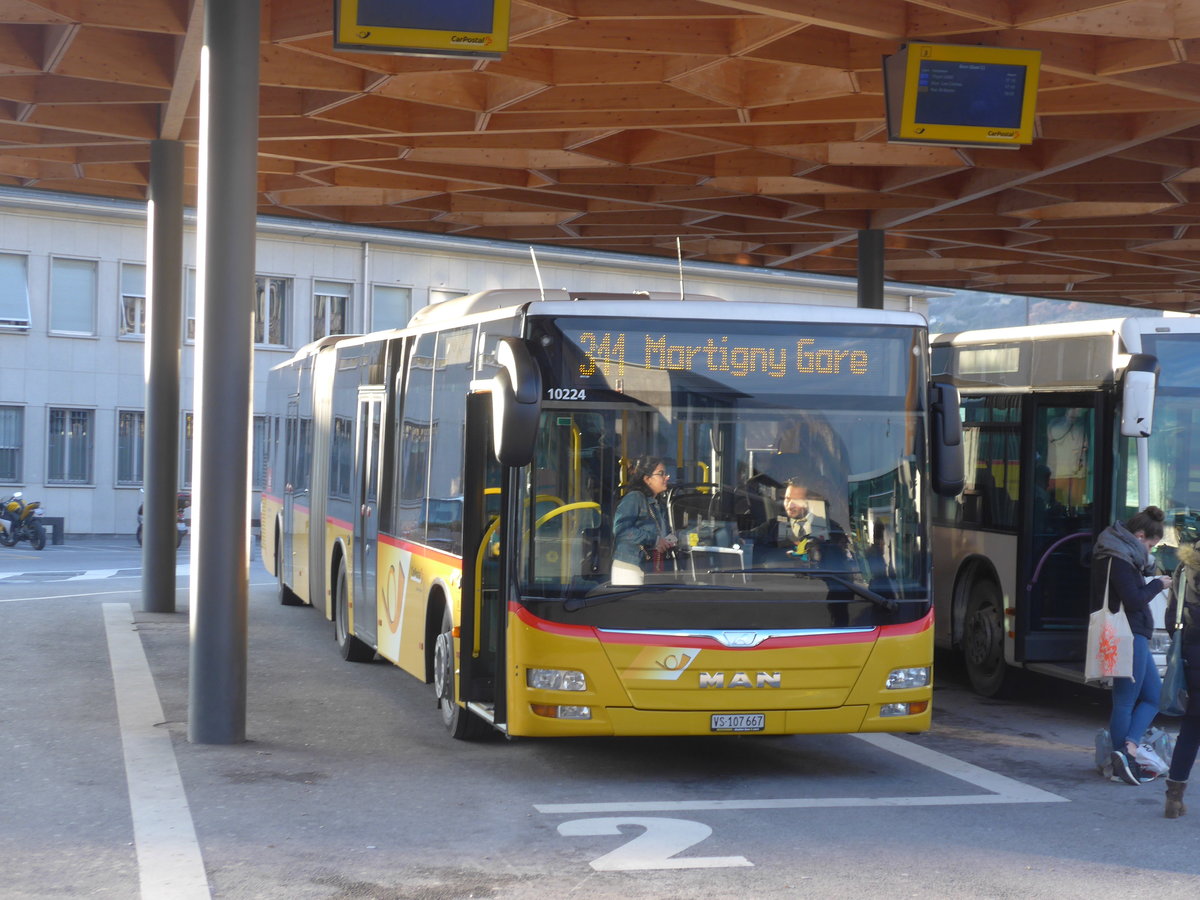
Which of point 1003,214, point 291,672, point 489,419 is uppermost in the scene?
point 1003,214

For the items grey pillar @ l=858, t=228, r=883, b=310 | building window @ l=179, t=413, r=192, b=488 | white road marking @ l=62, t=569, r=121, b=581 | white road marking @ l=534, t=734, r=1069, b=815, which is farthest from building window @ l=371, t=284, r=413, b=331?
white road marking @ l=534, t=734, r=1069, b=815

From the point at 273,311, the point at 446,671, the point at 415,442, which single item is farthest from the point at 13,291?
the point at 446,671

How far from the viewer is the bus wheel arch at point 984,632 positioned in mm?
13648

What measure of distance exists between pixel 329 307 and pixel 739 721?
36141 millimetres

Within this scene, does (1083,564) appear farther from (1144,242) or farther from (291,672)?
(1144,242)

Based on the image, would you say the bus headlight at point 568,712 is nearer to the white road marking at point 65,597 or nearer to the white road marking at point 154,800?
the white road marking at point 154,800

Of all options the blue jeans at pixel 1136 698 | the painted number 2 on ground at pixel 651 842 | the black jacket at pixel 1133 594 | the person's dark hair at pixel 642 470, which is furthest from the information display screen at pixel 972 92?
the painted number 2 on ground at pixel 651 842

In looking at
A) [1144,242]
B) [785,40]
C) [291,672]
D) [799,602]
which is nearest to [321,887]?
[799,602]

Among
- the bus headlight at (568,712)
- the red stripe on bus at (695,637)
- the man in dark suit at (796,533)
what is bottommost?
the bus headlight at (568,712)

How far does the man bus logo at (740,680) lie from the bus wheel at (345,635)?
20.6 ft

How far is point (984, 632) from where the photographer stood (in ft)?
45.8

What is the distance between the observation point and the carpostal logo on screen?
9.27 meters

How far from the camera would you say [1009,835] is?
8.20 metres

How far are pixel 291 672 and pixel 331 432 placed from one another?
266 centimetres
